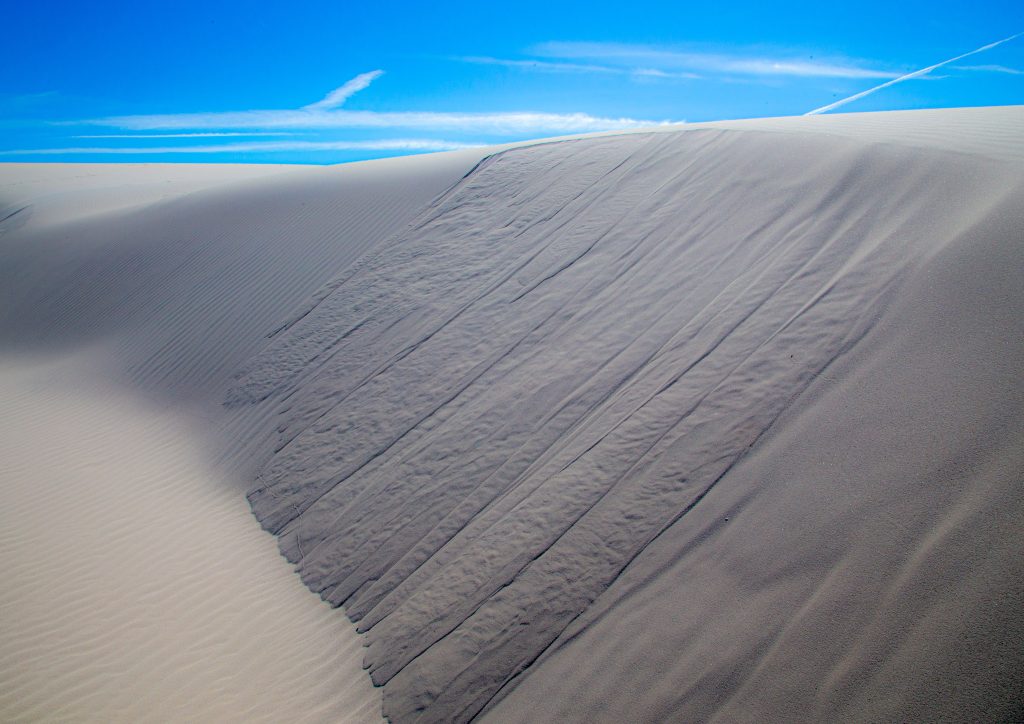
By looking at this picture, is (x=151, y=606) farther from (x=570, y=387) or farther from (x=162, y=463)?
(x=570, y=387)

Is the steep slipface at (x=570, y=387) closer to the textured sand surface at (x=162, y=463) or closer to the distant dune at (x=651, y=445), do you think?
the distant dune at (x=651, y=445)

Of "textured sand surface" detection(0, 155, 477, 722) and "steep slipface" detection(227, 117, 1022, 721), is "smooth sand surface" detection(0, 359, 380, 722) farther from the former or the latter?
"steep slipface" detection(227, 117, 1022, 721)

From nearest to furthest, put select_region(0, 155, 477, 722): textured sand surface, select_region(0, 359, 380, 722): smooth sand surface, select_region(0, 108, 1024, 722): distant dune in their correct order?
select_region(0, 108, 1024, 722): distant dune < select_region(0, 359, 380, 722): smooth sand surface < select_region(0, 155, 477, 722): textured sand surface

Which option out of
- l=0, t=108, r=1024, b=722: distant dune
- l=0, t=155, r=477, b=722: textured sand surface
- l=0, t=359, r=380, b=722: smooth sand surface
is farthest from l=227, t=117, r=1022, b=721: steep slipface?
l=0, t=155, r=477, b=722: textured sand surface

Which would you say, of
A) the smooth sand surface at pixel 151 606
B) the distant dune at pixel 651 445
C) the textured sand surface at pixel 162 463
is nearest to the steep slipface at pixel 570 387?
the distant dune at pixel 651 445

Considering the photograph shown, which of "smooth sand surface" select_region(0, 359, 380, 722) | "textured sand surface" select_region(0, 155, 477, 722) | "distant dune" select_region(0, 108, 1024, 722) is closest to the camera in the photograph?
"distant dune" select_region(0, 108, 1024, 722)

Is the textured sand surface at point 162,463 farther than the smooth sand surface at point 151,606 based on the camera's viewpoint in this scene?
Yes

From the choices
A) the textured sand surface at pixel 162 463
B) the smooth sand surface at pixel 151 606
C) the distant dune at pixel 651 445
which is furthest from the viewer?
the textured sand surface at pixel 162 463
